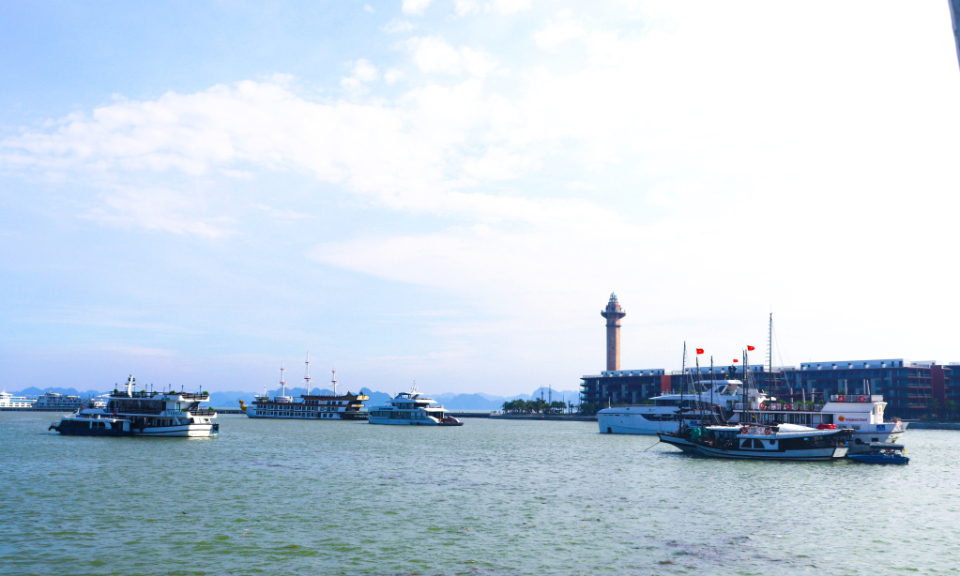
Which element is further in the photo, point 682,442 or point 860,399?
point 860,399

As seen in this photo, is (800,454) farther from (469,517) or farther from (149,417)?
(149,417)

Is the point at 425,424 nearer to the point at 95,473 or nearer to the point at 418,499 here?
the point at 95,473

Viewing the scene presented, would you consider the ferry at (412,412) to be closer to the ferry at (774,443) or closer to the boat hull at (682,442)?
the boat hull at (682,442)

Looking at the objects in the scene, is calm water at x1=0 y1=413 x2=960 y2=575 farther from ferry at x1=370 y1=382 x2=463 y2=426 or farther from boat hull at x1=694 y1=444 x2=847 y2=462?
ferry at x1=370 y1=382 x2=463 y2=426

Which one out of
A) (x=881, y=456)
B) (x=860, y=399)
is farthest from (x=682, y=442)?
(x=860, y=399)

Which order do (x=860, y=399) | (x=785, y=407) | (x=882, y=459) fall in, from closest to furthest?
1. (x=882, y=459)
2. (x=860, y=399)
3. (x=785, y=407)

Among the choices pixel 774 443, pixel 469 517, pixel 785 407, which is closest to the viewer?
pixel 469 517

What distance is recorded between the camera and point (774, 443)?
72.1 meters

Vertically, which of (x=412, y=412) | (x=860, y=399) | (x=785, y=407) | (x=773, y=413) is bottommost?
(x=412, y=412)

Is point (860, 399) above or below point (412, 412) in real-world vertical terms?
above

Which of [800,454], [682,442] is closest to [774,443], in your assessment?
[800,454]

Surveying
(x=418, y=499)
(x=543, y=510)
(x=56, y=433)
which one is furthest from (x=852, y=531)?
(x=56, y=433)

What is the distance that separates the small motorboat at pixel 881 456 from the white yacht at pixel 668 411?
21.2 m

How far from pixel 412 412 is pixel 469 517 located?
130 m
